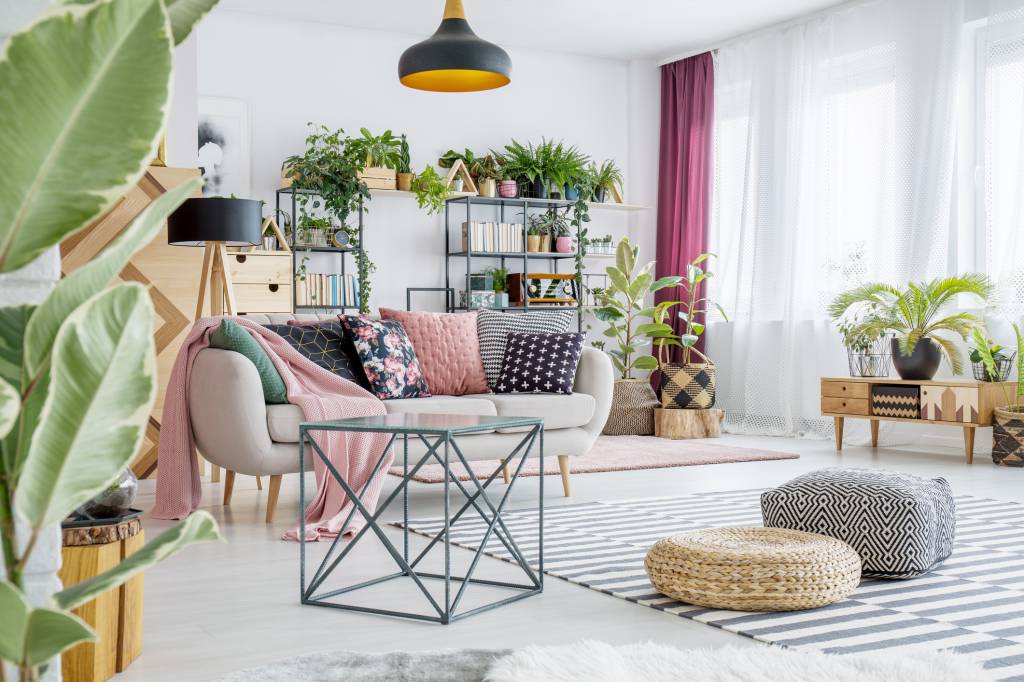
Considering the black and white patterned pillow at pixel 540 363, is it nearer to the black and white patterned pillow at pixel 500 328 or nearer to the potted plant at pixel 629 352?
the black and white patterned pillow at pixel 500 328

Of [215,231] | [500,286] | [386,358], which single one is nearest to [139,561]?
[386,358]

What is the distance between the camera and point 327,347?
178 inches

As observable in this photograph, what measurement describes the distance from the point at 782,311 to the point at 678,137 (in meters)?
1.73

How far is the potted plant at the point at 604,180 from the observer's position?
26.8 feet

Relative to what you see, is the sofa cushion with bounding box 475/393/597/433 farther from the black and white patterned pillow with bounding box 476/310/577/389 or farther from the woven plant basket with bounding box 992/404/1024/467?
the woven plant basket with bounding box 992/404/1024/467

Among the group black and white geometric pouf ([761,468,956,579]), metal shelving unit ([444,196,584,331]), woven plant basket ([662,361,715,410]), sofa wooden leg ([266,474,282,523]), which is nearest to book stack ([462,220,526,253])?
metal shelving unit ([444,196,584,331])

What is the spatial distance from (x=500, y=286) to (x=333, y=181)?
152cm

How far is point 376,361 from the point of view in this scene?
175 inches

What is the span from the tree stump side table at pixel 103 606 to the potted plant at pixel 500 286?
550cm

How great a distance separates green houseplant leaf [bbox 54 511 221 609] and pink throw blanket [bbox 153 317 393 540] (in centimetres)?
288

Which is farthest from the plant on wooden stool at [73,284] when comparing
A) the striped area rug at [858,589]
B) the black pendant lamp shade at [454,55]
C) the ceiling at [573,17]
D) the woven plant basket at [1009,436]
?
the ceiling at [573,17]

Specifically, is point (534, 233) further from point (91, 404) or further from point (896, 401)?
point (91, 404)

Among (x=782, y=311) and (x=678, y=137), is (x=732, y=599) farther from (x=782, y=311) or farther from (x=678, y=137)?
(x=678, y=137)

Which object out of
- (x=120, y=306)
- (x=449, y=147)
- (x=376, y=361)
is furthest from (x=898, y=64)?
(x=120, y=306)
